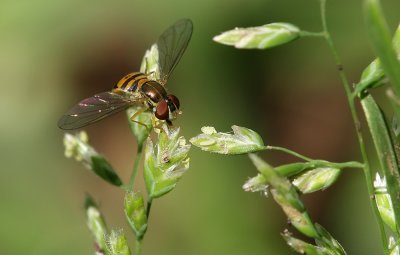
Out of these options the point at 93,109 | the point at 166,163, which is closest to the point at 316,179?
the point at 166,163

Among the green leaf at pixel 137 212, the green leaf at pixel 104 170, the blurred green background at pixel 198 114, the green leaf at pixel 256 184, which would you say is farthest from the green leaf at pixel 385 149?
the blurred green background at pixel 198 114

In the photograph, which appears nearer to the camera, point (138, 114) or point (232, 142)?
point (232, 142)

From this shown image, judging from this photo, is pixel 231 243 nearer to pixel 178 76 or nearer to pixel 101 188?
pixel 178 76

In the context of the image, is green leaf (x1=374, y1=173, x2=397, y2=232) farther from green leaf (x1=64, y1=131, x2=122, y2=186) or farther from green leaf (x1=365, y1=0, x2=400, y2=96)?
green leaf (x1=64, y1=131, x2=122, y2=186)

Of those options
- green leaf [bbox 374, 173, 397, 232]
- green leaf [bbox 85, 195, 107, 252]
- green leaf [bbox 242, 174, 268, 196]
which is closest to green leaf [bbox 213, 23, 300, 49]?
green leaf [bbox 242, 174, 268, 196]

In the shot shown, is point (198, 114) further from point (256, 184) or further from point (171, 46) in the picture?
point (256, 184)

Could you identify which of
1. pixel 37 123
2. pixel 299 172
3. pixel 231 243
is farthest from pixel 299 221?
pixel 37 123
